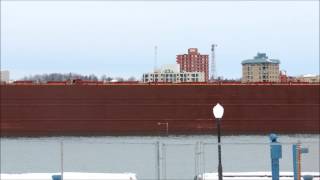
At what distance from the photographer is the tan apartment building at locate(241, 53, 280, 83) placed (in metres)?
31.5

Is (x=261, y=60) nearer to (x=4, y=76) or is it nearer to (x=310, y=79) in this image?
(x=310, y=79)

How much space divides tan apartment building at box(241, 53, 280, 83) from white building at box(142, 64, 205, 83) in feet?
14.9

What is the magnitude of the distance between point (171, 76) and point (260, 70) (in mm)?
7107

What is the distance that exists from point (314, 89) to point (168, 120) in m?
6.60

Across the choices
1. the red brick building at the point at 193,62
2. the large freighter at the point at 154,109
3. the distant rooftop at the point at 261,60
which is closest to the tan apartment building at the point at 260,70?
the distant rooftop at the point at 261,60

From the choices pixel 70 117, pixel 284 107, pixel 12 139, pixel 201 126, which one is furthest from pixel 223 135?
pixel 12 139

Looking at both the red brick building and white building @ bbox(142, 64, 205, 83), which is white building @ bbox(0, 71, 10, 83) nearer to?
white building @ bbox(142, 64, 205, 83)

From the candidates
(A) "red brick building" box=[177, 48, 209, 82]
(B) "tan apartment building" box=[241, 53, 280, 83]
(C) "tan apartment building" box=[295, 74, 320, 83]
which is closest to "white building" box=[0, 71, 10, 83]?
(B) "tan apartment building" box=[241, 53, 280, 83]

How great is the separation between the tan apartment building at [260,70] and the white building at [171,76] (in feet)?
14.9

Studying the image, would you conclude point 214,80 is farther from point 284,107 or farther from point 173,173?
point 173,173

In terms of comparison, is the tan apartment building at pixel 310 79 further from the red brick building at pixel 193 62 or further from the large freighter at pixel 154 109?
the red brick building at pixel 193 62

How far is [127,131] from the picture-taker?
30.8 m

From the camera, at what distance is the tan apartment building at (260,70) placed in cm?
3148

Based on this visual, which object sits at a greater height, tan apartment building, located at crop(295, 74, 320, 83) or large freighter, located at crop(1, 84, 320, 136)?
tan apartment building, located at crop(295, 74, 320, 83)
